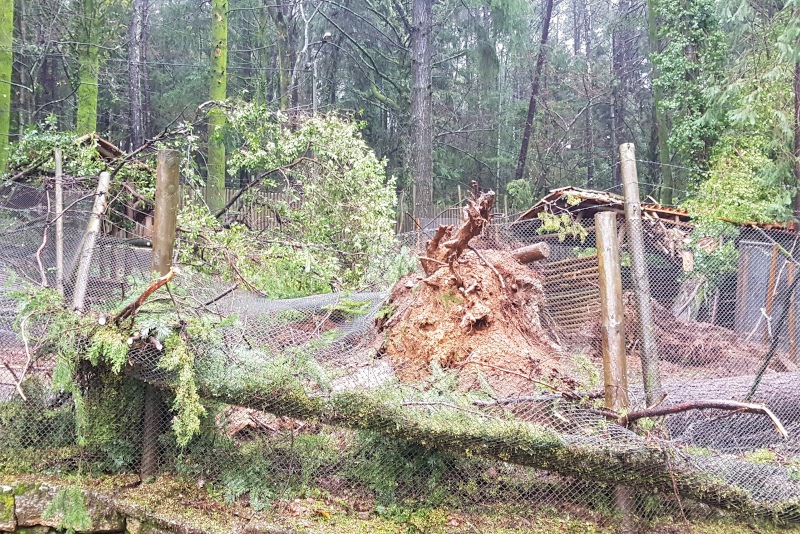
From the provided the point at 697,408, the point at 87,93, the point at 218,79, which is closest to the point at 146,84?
the point at 87,93

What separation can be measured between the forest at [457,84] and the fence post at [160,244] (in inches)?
146

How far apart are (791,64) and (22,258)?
1155 cm

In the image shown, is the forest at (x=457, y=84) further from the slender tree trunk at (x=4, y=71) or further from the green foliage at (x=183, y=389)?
the green foliage at (x=183, y=389)

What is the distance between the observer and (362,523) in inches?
132

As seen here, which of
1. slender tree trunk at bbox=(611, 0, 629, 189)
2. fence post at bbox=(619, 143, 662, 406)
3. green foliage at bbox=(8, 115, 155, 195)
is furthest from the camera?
slender tree trunk at bbox=(611, 0, 629, 189)

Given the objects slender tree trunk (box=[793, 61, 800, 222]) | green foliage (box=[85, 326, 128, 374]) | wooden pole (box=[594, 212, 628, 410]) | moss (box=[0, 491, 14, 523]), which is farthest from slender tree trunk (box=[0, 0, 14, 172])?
slender tree trunk (box=[793, 61, 800, 222])

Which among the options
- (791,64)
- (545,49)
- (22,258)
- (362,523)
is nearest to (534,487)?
(362,523)

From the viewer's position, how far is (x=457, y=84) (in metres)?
26.1

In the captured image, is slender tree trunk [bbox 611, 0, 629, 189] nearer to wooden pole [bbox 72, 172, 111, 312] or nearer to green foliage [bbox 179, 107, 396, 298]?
green foliage [bbox 179, 107, 396, 298]

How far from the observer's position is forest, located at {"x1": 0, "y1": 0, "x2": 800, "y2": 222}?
10.8 metres

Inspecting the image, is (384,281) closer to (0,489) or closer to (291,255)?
(291,255)

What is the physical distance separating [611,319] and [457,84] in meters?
24.1

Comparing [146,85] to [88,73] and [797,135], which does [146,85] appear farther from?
[797,135]

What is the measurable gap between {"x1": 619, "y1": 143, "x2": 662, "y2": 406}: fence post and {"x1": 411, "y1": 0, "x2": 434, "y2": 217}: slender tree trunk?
33.5 feet
